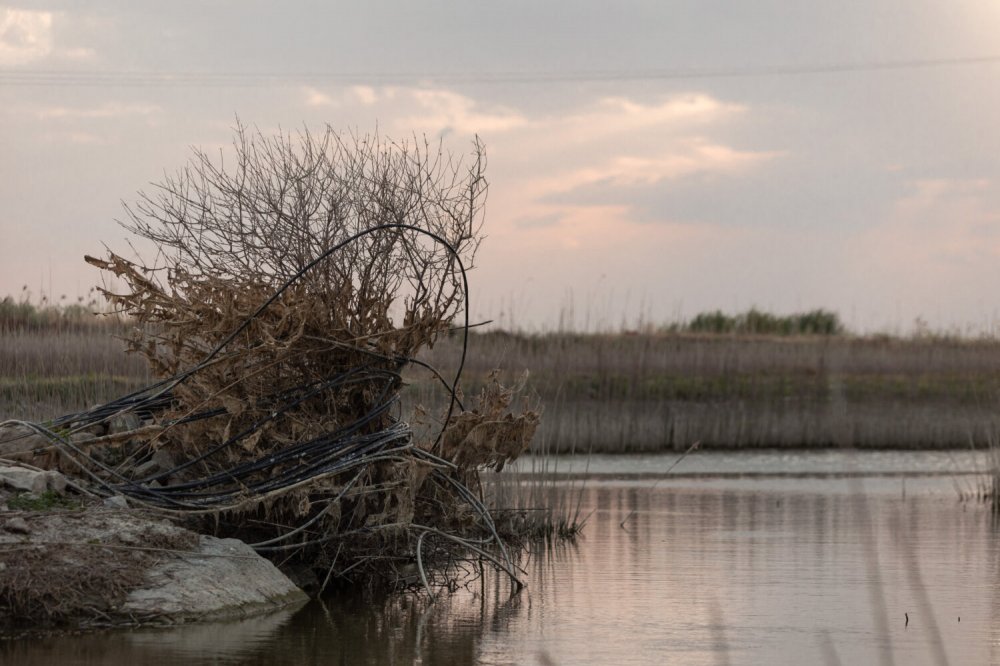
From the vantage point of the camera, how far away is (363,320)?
1031 cm

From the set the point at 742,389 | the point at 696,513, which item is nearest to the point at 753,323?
the point at 742,389

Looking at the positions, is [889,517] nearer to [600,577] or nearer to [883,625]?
[600,577]

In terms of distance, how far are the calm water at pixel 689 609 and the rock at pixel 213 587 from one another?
0.19 metres

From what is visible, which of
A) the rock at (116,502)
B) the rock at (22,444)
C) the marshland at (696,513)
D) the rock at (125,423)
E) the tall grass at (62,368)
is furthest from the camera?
the tall grass at (62,368)

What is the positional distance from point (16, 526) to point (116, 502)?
1059 millimetres

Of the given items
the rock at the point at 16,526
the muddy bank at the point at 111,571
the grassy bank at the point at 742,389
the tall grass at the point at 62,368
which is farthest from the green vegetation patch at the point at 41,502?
the grassy bank at the point at 742,389

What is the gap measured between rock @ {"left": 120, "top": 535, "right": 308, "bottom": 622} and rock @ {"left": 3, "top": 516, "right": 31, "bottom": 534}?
0.87 meters

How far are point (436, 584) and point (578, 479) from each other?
35.0 ft

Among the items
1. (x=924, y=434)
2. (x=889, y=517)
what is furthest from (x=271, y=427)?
(x=924, y=434)

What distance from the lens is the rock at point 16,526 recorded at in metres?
8.59

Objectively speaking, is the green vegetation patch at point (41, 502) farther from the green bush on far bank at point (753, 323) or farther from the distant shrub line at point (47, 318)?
the green bush on far bank at point (753, 323)

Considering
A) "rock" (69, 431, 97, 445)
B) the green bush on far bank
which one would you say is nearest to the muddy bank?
"rock" (69, 431, 97, 445)

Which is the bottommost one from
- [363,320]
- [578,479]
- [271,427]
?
[578,479]

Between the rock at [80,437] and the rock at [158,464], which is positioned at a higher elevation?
the rock at [80,437]
